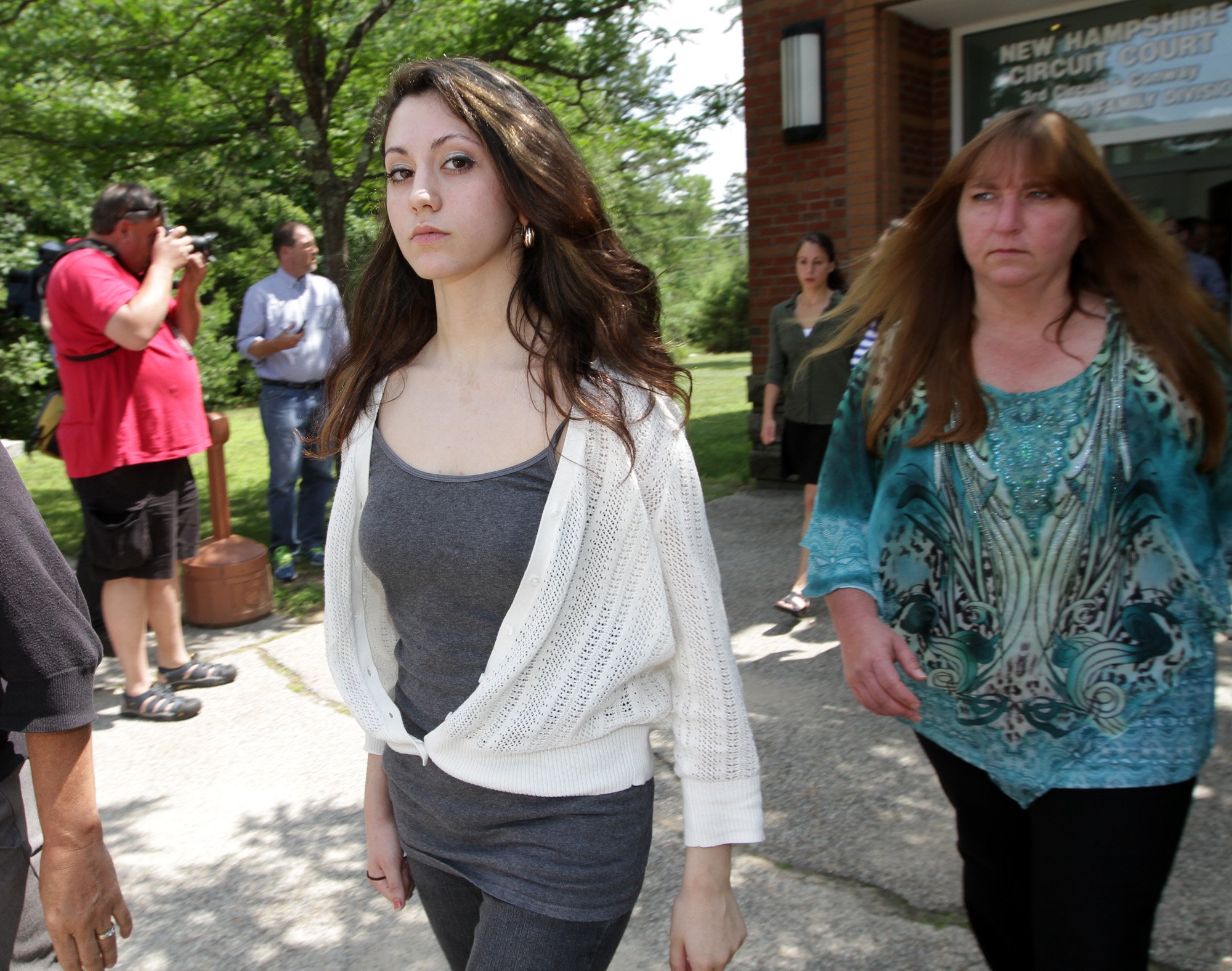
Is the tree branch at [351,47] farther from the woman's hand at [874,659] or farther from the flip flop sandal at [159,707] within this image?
the woman's hand at [874,659]

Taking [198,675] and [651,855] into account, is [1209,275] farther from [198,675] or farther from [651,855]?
[198,675]

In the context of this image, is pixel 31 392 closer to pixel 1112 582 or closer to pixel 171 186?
pixel 171 186

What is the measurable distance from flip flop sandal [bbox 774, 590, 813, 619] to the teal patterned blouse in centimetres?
351

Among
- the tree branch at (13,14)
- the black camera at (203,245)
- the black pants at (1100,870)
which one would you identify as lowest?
the black pants at (1100,870)

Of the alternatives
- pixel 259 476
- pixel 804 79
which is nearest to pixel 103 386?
pixel 804 79

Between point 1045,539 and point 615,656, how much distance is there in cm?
87

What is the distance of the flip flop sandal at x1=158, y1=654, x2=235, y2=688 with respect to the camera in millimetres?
4969

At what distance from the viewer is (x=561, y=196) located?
1.82 metres

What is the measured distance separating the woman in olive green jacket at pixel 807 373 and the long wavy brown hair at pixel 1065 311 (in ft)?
11.0

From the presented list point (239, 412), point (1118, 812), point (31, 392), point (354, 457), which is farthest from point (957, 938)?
point (239, 412)

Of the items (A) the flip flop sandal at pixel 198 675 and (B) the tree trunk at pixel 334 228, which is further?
(B) the tree trunk at pixel 334 228

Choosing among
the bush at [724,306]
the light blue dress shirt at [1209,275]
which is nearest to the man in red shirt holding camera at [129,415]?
the light blue dress shirt at [1209,275]

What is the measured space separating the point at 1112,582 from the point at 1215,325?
22.0 inches

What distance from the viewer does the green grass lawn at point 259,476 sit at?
691cm
